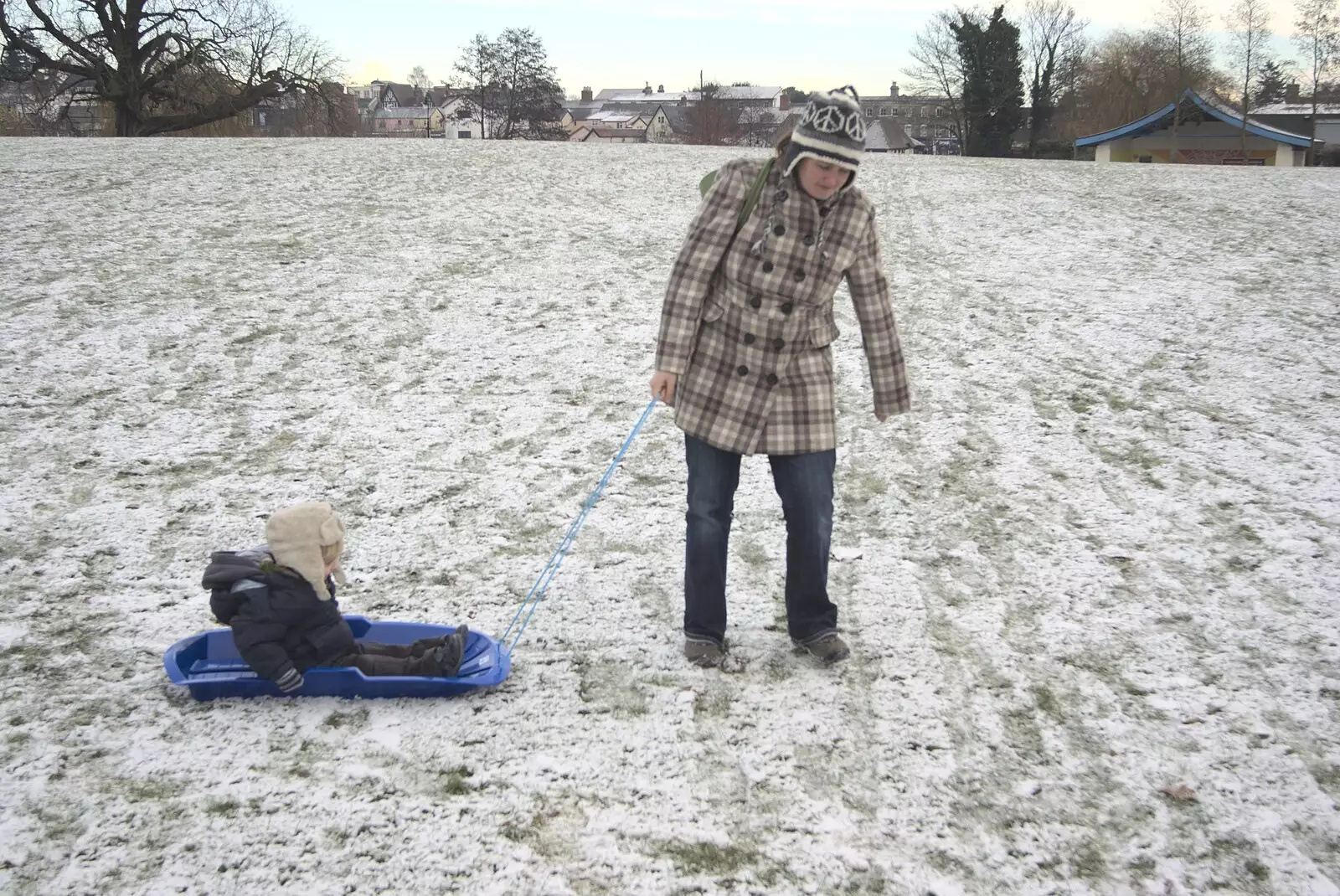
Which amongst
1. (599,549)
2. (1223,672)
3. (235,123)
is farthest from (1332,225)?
(235,123)

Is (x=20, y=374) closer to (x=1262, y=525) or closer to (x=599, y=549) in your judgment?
(x=599, y=549)

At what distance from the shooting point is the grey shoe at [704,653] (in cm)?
324

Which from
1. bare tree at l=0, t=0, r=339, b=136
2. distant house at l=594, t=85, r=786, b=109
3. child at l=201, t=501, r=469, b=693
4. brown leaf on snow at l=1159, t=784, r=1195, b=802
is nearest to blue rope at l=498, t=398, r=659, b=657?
child at l=201, t=501, r=469, b=693

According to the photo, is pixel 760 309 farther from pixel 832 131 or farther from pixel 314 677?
pixel 314 677

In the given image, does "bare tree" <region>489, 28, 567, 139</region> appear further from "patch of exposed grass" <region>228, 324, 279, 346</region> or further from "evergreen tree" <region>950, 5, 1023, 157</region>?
"patch of exposed grass" <region>228, 324, 279, 346</region>

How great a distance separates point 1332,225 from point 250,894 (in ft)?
38.3

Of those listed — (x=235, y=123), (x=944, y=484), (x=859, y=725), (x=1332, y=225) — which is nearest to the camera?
(x=859, y=725)

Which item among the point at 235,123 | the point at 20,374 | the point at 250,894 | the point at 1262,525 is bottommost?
the point at 250,894

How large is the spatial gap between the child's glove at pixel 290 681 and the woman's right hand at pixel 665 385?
1384mm

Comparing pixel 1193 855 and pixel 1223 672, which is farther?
pixel 1223 672

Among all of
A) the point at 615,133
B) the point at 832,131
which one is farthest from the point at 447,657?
the point at 615,133

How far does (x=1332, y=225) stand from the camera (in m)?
10.1

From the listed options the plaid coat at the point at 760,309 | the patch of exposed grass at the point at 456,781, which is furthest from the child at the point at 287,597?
the plaid coat at the point at 760,309

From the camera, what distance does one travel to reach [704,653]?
10.6 ft
